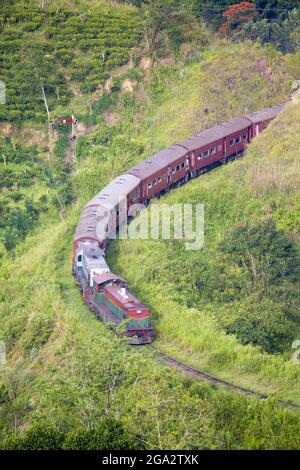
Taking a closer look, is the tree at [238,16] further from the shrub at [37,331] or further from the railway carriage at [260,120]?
the shrub at [37,331]

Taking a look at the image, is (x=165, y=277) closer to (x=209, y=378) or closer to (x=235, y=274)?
(x=235, y=274)

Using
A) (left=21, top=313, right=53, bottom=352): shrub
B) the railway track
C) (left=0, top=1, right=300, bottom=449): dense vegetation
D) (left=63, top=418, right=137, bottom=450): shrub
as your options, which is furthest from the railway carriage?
(left=63, top=418, right=137, bottom=450): shrub

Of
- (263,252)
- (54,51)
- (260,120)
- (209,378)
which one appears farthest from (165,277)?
(54,51)

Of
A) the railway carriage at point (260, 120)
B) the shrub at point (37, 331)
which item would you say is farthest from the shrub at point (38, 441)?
the railway carriage at point (260, 120)
